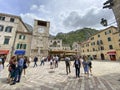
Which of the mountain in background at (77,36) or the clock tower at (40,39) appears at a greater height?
the mountain in background at (77,36)

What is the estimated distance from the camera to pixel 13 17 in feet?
83.9

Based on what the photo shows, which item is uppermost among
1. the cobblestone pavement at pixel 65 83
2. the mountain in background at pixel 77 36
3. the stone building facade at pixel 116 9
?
the mountain in background at pixel 77 36

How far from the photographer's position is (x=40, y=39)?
27.6 m

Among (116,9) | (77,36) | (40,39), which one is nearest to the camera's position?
(116,9)

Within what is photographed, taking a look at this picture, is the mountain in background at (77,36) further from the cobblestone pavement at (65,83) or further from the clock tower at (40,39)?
the cobblestone pavement at (65,83)

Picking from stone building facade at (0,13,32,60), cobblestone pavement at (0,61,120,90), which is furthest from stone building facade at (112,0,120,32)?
stone building facade at (0,13,32,60)

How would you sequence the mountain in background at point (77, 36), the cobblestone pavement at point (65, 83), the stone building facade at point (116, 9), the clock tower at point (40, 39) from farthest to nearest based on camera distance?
the mountain in background at point (77, 36), the clock tower at point (40, 39), the stone building facade at point (116, 9), the cobblestone pavement at point (65, 83)

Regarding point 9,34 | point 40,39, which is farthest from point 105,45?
point 9,34

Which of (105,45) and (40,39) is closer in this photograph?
(40,39)

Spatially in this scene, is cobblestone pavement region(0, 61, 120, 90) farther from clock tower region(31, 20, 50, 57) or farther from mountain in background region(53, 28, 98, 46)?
mountain in background region(53, 28, 98, 46)

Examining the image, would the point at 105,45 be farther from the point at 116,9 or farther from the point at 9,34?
the point at 9,34

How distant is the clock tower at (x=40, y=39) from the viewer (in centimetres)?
2648

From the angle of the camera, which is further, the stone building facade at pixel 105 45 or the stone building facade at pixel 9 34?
the stone building facade at pixel 105 45

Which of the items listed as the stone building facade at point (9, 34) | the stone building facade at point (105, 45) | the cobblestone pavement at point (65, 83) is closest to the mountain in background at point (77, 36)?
the stone building facade at point (105, 45)
